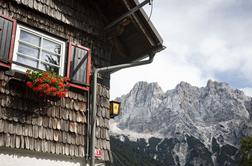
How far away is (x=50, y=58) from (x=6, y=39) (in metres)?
1.30

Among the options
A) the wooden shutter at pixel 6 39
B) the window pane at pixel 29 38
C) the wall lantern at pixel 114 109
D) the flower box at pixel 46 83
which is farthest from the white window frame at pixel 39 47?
the wall lantern at pixel 114 109

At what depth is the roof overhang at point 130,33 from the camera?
1030cm

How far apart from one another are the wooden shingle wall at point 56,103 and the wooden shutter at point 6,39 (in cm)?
30

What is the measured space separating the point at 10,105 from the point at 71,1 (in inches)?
148

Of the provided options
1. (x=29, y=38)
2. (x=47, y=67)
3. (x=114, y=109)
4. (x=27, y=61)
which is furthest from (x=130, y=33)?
(x=27, y=61)

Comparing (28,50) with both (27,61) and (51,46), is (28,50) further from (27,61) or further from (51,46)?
(51,46)

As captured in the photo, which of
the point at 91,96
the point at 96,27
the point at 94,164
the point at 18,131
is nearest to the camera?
the point at 18,131

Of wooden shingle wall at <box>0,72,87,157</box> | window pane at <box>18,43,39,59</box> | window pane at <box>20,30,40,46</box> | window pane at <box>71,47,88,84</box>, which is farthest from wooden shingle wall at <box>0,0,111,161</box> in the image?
window pane at <box>18,43,39,59</box>

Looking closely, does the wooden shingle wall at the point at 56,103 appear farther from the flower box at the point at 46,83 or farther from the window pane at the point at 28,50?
the window pane at the point at 28,50

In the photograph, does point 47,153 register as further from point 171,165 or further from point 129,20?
point 171,165

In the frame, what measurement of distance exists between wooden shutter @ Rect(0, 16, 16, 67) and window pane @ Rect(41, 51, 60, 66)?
96 centimetres

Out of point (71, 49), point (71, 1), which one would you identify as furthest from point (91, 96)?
point (71, 1)

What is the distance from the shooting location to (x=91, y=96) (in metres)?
9.79

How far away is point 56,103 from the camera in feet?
29.1
